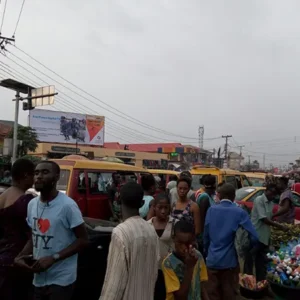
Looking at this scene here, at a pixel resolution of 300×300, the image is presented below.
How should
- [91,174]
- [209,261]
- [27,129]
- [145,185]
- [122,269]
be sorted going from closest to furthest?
[122,269] < [209,261] < [145,185] < [91,174] < [27,129]

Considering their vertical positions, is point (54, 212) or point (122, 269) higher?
point (54, 212)

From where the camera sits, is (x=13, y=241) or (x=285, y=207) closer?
(x=13, y=241)

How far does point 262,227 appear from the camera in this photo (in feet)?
17.5

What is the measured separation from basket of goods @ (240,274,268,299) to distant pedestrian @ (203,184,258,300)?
1073 mm

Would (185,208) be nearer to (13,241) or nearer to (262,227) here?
(262,227)

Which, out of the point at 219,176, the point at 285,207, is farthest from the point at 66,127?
the point at 285,207

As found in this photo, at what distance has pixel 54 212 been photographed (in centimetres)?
266

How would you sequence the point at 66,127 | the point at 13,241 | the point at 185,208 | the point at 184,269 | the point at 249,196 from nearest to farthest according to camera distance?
1. the point at 184,269
2. the point at 13,241
3. the point at 185,208
4. the point at 249,196
5. the point at 66,127

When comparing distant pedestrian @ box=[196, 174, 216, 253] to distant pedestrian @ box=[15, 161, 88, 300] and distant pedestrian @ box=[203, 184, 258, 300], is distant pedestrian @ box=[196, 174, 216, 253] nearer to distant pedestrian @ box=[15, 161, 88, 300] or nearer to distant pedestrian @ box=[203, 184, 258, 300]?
distant pedestrian @ box=[203, 184, 258, 300]

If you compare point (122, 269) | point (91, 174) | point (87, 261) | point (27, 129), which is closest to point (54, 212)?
point (122, 269)

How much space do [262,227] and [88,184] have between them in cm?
348

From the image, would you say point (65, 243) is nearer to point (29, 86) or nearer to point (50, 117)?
point (29, 86)

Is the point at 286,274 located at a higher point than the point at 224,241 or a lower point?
lower

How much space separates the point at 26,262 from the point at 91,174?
16.0 ft
